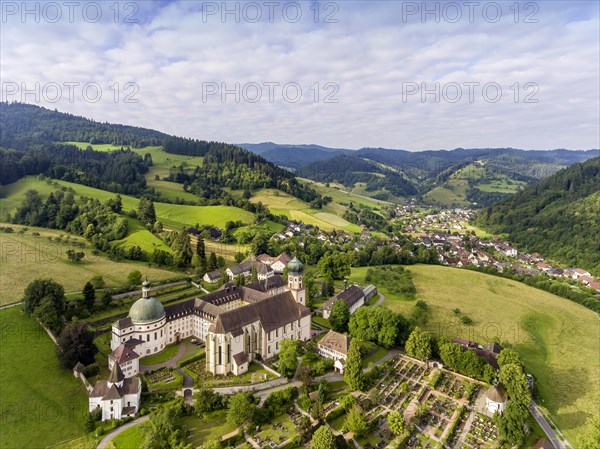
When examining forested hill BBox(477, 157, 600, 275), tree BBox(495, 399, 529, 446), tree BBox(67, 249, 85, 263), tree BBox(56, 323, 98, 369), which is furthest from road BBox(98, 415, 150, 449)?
forested hill BBox(477, 157, 600, 275)

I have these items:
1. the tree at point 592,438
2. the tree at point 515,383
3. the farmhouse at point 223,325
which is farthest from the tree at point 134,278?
the tree at point 592,438

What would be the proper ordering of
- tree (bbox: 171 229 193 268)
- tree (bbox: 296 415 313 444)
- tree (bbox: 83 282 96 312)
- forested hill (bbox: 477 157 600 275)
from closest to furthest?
1. tree (bbox: 296 415 313 444)
2. tree (bbox: 83 282 96 312)
3. tree (bbox: 171 229 193 268)
4. forested hill (bbox: 477 157 600 275)

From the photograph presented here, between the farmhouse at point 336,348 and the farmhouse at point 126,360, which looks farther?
the farmhouse at point 336,348

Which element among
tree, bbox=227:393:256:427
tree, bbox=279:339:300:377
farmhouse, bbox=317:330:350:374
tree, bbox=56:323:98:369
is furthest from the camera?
farmhouse, bbox=317:330:350:374

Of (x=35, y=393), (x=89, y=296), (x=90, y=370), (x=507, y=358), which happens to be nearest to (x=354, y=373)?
(x=507, y=358)

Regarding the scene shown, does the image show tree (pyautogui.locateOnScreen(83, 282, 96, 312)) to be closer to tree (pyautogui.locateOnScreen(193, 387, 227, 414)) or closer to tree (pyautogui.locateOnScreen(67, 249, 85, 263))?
tree (pyautogui.locateOnScreen(67, 249, 85, 263))

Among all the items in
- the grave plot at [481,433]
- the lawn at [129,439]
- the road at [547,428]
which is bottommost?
the road at [547,428]

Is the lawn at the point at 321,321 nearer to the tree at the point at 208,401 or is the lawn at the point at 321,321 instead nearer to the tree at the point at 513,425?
the tree at the point at 208,401
